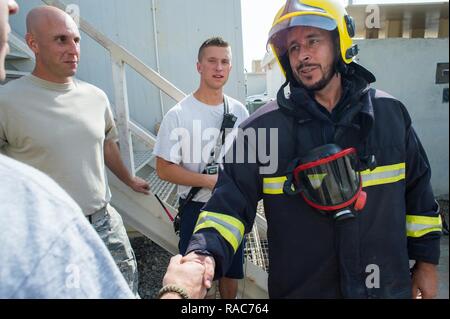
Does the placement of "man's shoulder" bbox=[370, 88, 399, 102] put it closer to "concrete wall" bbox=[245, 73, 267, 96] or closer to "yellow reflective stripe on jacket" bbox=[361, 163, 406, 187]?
"yellow reflective stripe on jacket" bbox=[361, 163, 406, 187]

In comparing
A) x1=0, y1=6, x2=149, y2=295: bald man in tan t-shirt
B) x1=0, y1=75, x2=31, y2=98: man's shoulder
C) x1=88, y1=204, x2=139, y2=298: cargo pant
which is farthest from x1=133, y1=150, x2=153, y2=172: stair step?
x1=0, y1=75, x2=31, y2=98: man's shoulder

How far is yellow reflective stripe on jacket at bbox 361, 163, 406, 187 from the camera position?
55.4 inches

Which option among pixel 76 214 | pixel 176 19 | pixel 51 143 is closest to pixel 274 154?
pixel 76 214

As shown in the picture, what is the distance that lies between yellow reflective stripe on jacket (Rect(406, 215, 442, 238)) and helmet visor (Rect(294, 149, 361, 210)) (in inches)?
17.5

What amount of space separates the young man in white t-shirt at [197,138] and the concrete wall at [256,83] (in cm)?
1014

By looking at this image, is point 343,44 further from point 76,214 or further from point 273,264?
point 76,214

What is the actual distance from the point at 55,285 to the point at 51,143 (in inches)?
65.7

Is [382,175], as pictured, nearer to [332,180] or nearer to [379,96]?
[332,180]

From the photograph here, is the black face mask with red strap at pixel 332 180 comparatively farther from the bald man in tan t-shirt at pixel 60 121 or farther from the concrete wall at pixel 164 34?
the concrete wall at pixel 164 34

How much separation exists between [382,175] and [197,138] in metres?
1.40

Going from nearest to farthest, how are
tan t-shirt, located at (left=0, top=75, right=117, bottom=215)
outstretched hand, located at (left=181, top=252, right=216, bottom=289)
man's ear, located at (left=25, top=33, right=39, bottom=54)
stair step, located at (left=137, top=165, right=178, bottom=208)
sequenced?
outstretched hand, located at (left=181, top=252, right=216, bottom=289), tan t-shirt, located at (left=0, top=75, right=117, bottom=215), man's ear, located at (left=25, top=33, right=39, bottom=54), stair step, located at (left=137, top=165, right=178, bottom=208)

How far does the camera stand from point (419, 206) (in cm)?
154

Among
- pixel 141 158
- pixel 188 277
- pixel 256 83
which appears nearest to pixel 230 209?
pixel 188 277

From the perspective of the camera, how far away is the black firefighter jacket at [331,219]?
54.5 inches
